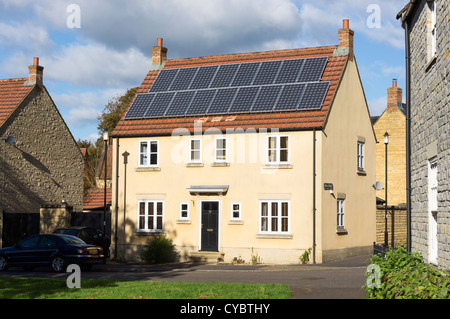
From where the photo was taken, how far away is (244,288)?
56.2 ft

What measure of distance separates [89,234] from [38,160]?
10401 millimetres

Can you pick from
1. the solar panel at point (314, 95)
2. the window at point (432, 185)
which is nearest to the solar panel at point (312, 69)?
the solar panel at point (314, 95)

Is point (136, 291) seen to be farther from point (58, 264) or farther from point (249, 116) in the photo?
point (249, 116)

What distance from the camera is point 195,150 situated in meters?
31.4

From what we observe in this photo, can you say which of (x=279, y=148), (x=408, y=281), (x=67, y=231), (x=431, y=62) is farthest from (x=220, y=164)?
(x=408, y=281)

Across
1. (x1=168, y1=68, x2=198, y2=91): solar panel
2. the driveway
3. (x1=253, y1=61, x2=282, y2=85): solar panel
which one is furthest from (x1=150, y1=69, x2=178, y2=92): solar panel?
the driveway

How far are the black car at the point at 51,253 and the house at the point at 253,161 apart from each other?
639cm

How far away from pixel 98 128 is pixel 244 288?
5176 cm

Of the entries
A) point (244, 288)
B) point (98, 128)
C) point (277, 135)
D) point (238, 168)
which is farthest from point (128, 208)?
point (98, 128)

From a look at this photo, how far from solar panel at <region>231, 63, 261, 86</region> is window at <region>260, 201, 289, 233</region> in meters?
6.39

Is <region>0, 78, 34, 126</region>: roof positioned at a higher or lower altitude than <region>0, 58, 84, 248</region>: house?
higher

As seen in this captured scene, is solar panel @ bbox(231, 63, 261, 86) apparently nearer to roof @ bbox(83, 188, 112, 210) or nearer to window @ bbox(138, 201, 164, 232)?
window @ bbox(138, 201, 164, 232)

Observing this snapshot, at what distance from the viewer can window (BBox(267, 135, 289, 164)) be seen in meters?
29.6

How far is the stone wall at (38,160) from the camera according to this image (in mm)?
37188
